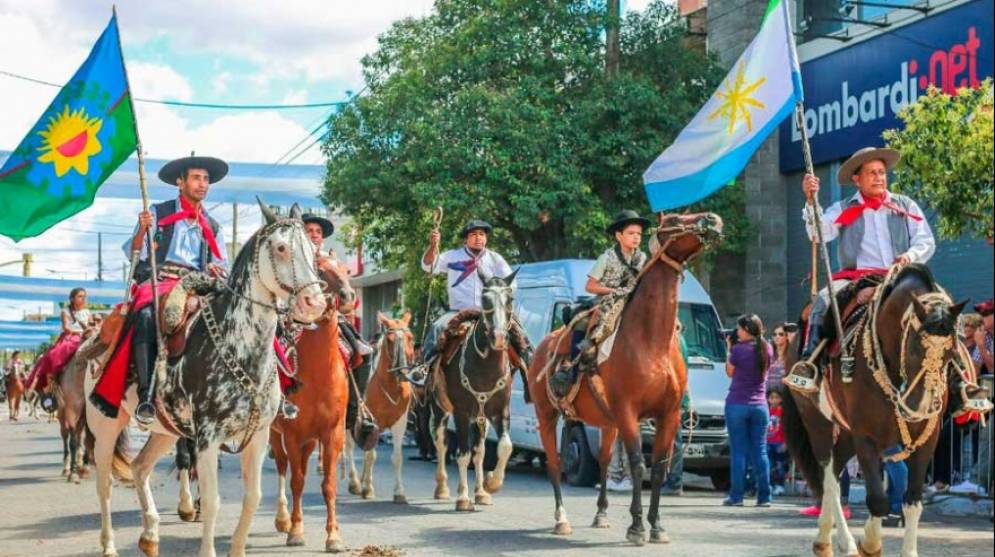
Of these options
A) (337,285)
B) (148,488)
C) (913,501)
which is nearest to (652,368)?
(337,285)

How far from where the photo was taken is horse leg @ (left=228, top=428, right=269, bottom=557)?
9312 mm

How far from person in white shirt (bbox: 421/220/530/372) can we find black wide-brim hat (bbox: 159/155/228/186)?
4.25 meters

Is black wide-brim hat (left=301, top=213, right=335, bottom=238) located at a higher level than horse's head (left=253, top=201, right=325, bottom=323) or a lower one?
higher

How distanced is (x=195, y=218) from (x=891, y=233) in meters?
5.46

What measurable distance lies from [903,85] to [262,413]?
1645cm

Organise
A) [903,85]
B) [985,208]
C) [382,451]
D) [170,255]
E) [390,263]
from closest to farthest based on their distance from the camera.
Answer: [170,255] < [985,208] < [903,85] < [382,451] < [390,263]

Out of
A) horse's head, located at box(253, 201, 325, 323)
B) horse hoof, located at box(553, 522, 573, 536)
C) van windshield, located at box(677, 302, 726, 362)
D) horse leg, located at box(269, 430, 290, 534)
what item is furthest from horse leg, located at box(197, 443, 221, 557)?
van windshield, located at box(677, 302, 726, 362)

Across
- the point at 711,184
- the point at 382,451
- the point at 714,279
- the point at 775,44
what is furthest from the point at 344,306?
the point at 714,279

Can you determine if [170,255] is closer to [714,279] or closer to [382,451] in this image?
[382,451]

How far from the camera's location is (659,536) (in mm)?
11289

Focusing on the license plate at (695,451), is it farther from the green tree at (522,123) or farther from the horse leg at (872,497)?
the green tree at (522,123)

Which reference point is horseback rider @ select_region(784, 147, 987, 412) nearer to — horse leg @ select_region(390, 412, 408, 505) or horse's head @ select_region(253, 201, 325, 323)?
horse's head @ select_region(253, 201, 325, 323)

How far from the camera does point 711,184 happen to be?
11336 millimetres

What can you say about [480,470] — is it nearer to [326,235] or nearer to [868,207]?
[326,235]
